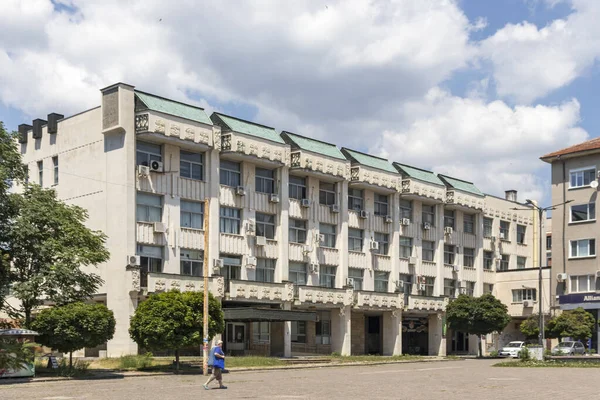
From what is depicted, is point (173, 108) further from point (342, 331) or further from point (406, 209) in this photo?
point (406, 209)

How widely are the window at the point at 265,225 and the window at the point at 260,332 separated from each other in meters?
5.75

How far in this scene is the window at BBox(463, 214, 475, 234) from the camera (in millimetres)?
70750

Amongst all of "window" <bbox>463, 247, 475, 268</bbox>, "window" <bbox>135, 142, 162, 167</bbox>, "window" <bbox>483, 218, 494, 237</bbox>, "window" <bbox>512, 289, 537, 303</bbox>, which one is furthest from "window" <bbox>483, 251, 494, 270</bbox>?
"window" <bbox>135, 142, 162, 167</bbox>

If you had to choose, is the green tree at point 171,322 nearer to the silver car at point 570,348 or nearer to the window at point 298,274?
the window at point 298,274

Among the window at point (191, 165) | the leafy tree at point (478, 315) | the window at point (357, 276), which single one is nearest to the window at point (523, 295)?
the leafy tree at point (478, 315)

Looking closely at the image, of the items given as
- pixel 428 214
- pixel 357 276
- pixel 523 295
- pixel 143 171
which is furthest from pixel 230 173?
pixel 523 295

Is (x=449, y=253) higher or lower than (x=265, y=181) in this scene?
lower

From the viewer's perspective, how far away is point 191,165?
4809 cm

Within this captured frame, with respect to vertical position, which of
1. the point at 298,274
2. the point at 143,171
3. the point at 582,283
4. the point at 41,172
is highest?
the point at 41,172

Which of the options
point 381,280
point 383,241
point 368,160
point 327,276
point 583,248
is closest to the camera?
point 327,276

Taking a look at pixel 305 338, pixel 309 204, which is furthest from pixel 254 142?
pixel 305 338

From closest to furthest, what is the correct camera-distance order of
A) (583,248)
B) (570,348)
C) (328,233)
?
(570,348), (328,233), (583,248)

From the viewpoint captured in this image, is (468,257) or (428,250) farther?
(468,257)

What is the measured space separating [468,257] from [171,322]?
40375 mm
